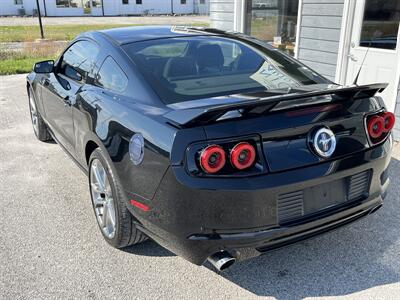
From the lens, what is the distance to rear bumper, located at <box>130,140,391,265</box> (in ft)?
7.21

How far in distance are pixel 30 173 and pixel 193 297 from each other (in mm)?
2822

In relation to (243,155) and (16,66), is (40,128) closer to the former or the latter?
(243,155)

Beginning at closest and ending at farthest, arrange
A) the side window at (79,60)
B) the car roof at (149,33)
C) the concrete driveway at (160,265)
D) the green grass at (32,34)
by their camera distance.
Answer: the concrete driveway at (160,265)
the car roof at (149,33)
the side window at (79,60)
the green grass at (32,34)

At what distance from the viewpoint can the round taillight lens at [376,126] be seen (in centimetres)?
266

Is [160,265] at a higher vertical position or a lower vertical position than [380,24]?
lower

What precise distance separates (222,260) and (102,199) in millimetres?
1314

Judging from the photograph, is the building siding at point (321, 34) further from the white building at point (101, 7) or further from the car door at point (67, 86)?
the white building at point (101, 7)

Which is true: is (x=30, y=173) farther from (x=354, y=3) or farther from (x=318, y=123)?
(x=354, y=3)

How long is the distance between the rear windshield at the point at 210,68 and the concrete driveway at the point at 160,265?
1.20 m

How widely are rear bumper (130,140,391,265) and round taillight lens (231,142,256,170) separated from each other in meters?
0.09

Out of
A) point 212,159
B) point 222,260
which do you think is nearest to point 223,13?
point 212,159

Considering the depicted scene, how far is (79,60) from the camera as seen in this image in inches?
153

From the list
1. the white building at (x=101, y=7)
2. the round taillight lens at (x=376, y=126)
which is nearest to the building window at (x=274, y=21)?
the round taillight lens at (x=376, y=126)

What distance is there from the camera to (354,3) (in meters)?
5.78
